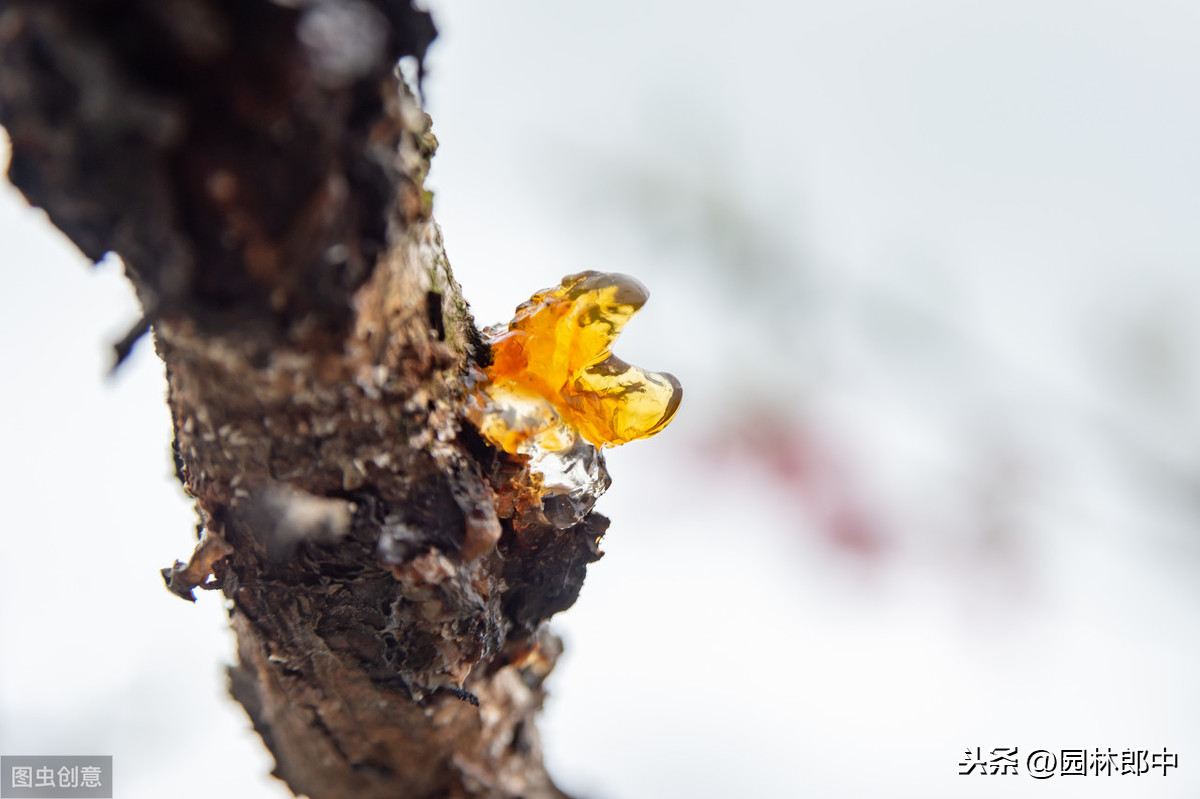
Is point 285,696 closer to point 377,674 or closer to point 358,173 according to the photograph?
point 377,674

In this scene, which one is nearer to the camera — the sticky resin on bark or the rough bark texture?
the rough bark texture

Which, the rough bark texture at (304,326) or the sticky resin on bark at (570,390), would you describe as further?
the sticky resin on bark at (570,390)

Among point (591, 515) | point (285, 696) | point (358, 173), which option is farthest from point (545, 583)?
point (358, 173)

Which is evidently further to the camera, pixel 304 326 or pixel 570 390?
pixel 570 390
